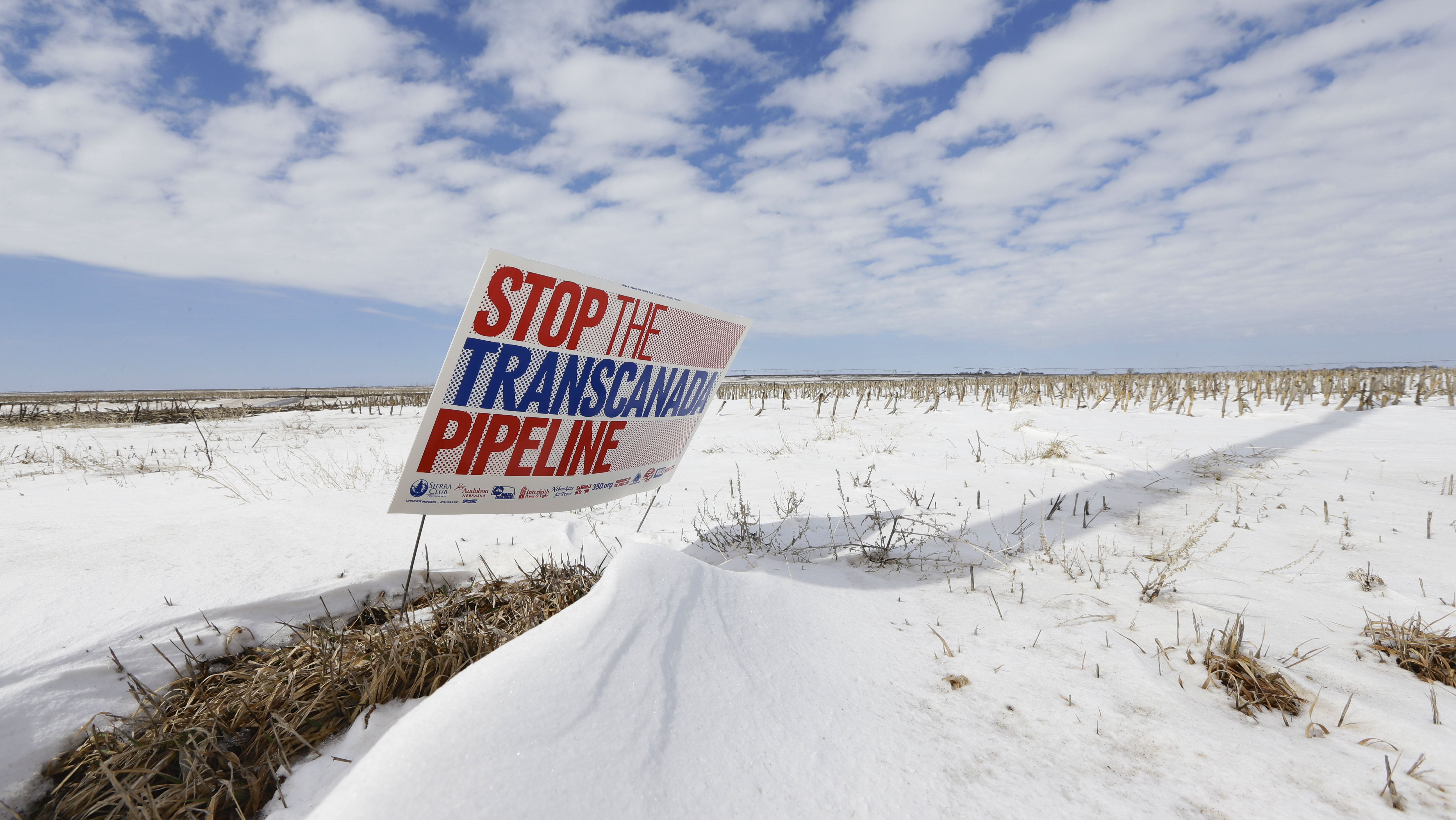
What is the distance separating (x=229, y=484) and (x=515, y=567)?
4.13 m

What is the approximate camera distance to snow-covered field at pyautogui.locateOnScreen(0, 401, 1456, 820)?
1380 mm

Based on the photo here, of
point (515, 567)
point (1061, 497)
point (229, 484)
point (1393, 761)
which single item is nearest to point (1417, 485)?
point (1061, 497)

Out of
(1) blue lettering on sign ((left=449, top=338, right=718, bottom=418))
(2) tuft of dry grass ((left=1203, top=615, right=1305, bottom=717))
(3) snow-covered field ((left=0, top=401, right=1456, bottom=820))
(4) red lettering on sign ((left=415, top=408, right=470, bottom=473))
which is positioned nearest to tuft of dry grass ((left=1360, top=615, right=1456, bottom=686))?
(3) snow-covered field ((left=0, top=401, right=1456, bottom=820))

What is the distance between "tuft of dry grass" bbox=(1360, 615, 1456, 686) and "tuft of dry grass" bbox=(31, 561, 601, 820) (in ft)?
10.5

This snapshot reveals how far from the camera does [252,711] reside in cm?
179

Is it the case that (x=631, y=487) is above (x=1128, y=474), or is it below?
above

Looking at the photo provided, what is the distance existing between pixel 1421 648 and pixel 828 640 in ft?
6.93

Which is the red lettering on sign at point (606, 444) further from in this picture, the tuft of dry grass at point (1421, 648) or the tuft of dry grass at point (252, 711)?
the tuft of dry grass at point (1421, 648)

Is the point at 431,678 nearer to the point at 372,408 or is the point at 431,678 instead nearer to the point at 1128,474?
the point at 1128,474

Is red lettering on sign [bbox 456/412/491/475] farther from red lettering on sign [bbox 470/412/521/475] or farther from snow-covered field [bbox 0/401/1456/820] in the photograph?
snow-covered field [bbox 0/401/1456/820]

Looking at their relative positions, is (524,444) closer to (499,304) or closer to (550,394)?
(550,394)

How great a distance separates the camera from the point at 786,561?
3229 millimetres

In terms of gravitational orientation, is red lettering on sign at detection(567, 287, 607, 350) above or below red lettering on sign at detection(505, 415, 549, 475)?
above

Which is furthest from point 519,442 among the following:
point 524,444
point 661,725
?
point 661,725
